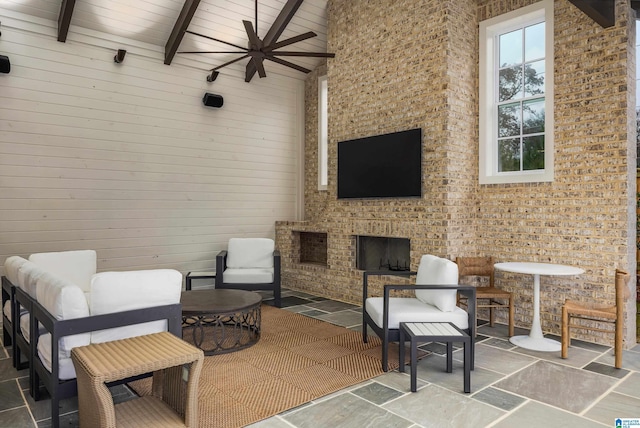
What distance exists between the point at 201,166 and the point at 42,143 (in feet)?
6.89

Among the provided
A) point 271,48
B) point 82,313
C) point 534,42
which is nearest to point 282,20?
point 271,48

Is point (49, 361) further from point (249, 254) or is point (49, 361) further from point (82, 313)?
point (249, 254)

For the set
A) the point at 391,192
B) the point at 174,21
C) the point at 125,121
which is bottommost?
the point at 391,192

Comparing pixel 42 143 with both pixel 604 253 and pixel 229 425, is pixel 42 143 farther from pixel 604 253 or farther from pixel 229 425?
pixel 604 253

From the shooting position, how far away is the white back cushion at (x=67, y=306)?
2.59 m

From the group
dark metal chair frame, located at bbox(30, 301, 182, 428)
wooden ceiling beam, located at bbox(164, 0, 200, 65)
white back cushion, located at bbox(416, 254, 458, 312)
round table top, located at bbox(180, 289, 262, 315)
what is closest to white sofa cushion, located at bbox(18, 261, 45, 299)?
dark metal chair frame, located at bbox(30, 301, 182, 428)

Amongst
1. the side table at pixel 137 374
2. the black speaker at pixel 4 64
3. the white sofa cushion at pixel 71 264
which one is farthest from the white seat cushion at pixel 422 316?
the black speaker at pixel 4 64

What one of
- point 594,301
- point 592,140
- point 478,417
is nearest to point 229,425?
point 478,417

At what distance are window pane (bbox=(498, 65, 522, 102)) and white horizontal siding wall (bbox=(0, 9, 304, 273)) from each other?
12.1 ft

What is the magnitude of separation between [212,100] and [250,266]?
8.31ft

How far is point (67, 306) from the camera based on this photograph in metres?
2.59

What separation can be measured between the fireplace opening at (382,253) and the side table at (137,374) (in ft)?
12.8

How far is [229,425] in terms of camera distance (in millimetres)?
2781

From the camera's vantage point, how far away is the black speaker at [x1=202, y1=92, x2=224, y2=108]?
680cm
